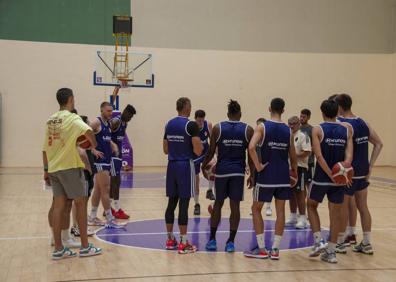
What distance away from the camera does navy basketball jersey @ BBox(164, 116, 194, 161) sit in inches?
271

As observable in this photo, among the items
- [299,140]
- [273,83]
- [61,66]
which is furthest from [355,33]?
[299,140]

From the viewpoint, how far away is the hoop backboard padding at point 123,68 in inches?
691

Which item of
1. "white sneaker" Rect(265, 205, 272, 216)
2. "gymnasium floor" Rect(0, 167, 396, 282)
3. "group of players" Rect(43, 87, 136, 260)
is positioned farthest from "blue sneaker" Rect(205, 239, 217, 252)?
"white sneaker" Rect(265, 205, 272, 216)

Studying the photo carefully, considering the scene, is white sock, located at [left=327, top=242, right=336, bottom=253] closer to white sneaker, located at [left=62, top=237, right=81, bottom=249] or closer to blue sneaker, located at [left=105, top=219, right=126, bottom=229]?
white sneaker, located at [left=62, top=237, right=81, bottom=249]

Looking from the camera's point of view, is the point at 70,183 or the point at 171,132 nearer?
the point at 70,183

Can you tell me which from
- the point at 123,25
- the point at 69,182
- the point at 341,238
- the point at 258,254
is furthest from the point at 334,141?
the point at 123,25

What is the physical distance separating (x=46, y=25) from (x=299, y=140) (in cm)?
1403

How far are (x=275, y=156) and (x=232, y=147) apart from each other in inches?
23.7

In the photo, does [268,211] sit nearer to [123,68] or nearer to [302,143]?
[302,143]

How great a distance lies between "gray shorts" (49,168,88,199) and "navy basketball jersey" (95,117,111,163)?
75.6 inches

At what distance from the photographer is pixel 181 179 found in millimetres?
6859

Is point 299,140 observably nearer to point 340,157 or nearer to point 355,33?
point 340,157

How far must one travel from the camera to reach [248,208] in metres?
10.9

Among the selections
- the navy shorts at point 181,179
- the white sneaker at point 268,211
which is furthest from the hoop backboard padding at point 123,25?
the navy shorts at point 181,179
